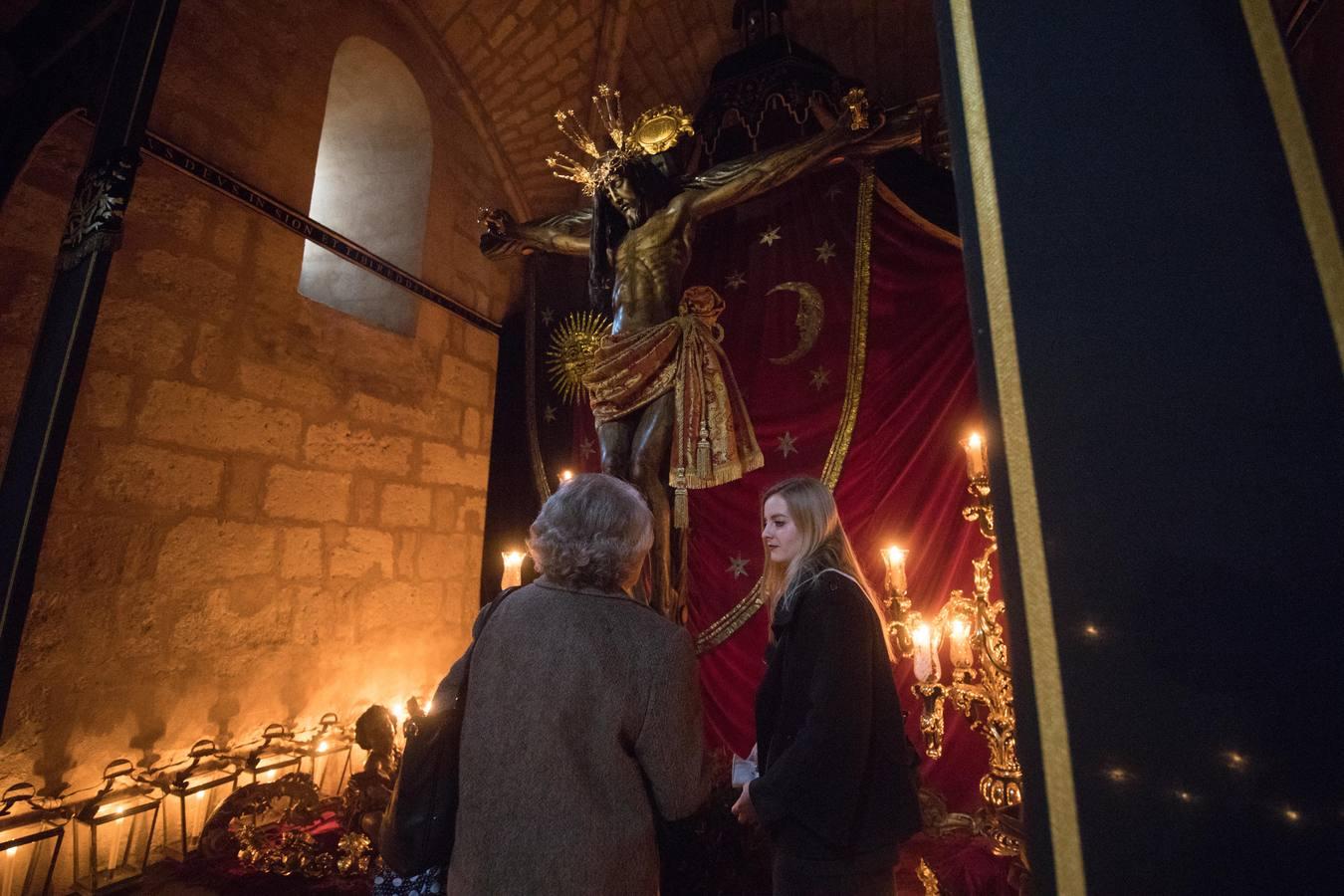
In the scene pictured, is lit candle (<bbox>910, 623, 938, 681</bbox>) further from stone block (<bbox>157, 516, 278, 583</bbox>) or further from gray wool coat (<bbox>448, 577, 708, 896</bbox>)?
stone block (<bbox>157, 516, 278, 583</bbox>)

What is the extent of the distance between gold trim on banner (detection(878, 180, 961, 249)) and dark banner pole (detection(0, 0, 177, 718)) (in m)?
3.38

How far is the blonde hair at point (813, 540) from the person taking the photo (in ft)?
4.59

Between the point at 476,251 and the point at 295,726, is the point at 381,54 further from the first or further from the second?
the point at 295,726

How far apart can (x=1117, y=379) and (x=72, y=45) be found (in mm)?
3648

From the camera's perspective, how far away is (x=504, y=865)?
1.01 metres

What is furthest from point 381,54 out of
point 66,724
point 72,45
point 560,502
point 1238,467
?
point 1238,467

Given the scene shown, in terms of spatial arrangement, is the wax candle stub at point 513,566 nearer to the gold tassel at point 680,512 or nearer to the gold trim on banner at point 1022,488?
the gold tassel at point 680,512

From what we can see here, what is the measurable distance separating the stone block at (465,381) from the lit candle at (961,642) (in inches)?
145

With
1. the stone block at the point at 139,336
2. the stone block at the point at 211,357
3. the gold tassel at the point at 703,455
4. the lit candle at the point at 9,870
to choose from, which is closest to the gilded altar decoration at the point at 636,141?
the gold tassel at the point at 703,455

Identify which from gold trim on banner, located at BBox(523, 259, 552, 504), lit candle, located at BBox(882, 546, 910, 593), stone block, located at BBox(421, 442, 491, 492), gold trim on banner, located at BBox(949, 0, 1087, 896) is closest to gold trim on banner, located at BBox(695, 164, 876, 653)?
lit candle, located at BBox(882, 546, 910, 593)

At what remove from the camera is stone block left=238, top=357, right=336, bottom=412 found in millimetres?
3285

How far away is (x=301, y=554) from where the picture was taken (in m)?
3.41

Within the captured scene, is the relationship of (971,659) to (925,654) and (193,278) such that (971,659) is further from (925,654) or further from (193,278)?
(193,278)

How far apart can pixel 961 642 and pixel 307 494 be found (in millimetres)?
3401
